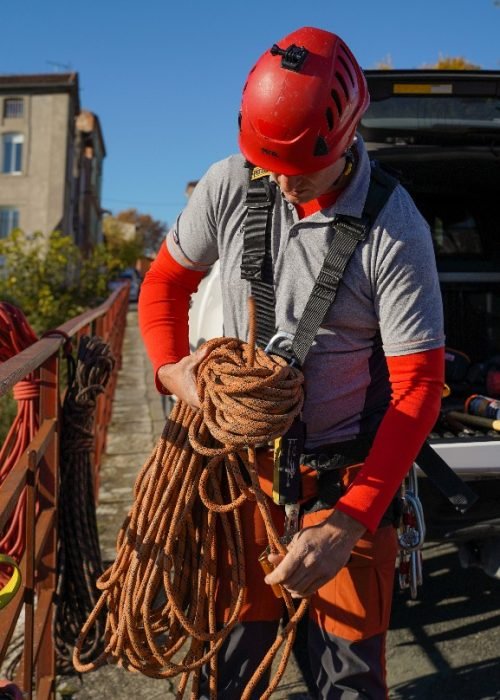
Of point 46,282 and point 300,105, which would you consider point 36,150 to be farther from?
point 300,105

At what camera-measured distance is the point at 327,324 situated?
2.18 m

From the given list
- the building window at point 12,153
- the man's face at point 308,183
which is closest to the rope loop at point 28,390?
the man's face at point 308,183

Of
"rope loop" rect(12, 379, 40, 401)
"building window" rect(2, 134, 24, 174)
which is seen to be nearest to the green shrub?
"rope loop" rect(12, 379, 40, 401)

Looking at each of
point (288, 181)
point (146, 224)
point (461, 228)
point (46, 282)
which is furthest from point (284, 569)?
point (146, 224)

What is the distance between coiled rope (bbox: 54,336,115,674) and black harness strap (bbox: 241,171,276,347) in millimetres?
1261

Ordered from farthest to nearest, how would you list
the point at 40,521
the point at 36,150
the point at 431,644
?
the point at 36,150 → the point at 431,644 → the point at 40,521

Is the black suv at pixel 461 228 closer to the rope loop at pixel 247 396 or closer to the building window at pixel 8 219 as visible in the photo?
the rope loop at pixel 247 396

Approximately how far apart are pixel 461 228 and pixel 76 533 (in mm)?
3300

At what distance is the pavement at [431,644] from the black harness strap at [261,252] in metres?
1.74

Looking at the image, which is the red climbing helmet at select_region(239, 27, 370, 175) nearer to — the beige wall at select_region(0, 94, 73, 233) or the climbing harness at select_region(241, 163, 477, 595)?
the climbing harness at select_region(241, 163, 477, 595)

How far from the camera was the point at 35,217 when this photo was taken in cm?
4244

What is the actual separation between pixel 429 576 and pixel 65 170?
135 ft

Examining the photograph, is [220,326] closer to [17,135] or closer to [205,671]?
[205,671]

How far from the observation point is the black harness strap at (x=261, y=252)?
7.22ft
